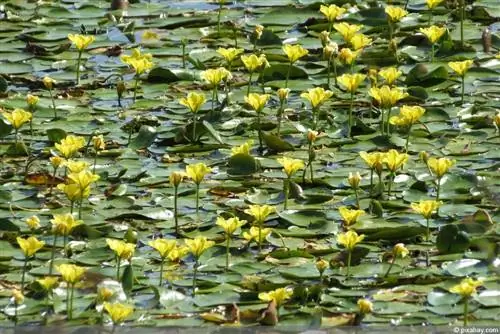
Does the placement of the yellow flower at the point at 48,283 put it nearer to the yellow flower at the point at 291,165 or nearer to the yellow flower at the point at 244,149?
the yellow flower at the point at 291,165

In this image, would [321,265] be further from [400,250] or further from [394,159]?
[394,159]

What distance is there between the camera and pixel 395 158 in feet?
13.8

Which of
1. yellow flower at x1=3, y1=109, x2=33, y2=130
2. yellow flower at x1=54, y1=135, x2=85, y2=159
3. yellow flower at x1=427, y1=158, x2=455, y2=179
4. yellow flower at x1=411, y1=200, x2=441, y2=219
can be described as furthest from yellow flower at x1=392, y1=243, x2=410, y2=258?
yellow flower at x1=3, y1=109, x2=33, y2=130

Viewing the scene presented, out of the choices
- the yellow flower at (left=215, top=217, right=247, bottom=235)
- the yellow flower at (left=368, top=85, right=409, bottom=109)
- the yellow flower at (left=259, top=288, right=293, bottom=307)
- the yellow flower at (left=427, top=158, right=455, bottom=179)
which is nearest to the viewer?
the yellow flower at (left=259, top=288, right=293, bottom=307)

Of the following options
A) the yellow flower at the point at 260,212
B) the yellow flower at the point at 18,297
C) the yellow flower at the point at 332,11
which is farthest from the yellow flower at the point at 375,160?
the yellow flower at the point at 332,11

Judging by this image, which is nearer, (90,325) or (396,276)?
(90,325)

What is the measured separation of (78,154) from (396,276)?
1.39 metres

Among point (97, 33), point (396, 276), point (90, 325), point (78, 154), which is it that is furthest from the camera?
point (97, 33)

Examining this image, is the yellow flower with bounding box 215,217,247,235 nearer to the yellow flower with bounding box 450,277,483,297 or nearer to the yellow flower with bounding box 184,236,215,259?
the yellow flower with bounding box 184,236,215,259

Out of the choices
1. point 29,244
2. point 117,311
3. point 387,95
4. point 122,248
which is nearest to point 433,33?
point 387,95

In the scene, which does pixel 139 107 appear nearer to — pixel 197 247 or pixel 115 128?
pixel 115 128

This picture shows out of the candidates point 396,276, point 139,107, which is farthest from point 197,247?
point 139,107

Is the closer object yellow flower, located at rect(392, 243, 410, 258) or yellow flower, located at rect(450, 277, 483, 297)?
yellow flower, located at rect(450, 277, 483, 297)

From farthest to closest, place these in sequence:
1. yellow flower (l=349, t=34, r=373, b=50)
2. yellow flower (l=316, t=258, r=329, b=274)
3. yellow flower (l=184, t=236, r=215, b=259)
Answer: yellow flower (l=349, t=34, r=373, b=50), yellow flower (l=184, t=236, r=215, b=259), yellow flower (l=316, t=258, r=329, b=274)
